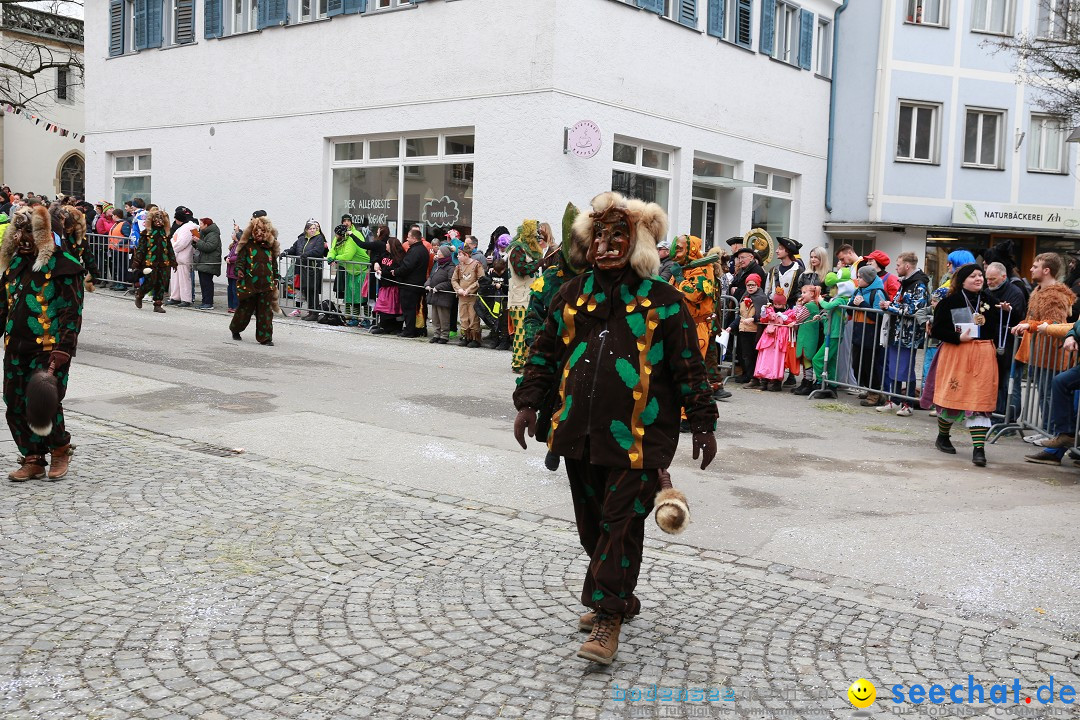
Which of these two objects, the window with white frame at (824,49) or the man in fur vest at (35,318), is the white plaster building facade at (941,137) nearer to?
the window with white frame at (824,49)

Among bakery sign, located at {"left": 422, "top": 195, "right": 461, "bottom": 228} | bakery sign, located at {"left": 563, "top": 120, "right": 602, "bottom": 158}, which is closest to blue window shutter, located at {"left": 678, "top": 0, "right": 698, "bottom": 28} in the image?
bakery sign, located at {"left": 563, "top": 120, "right": 602, "bottom": 158}

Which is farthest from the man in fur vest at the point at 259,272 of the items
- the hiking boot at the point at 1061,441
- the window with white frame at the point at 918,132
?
the window with white frame at the point at 918,132

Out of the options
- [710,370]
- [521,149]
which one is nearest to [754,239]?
[710,370]

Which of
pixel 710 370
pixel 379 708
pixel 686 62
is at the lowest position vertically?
pixel 379 708

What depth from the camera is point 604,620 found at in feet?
14.6

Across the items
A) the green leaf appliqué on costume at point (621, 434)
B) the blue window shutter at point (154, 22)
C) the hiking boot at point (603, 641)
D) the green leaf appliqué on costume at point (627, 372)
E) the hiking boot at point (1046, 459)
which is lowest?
the hiking boot at point (603, 641)

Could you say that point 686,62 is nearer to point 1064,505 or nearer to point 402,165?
point 402,165

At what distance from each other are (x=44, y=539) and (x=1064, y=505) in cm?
675

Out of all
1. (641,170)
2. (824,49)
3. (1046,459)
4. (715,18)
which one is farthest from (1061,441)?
(824,49)

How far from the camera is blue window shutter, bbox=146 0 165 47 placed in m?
24.6

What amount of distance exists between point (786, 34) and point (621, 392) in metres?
20.6

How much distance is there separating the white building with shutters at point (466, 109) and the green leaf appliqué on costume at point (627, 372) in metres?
13.4

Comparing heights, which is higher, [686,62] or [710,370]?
[686,62]

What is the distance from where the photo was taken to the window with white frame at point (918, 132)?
25.5 meters
